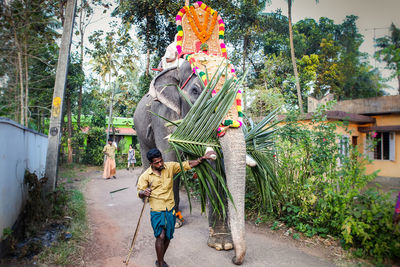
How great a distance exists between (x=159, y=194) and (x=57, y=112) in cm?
330

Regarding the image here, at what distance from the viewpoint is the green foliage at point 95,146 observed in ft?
51.4

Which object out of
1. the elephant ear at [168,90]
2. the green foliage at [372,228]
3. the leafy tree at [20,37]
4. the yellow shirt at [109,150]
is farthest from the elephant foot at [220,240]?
the yellow shirt at [109,150]

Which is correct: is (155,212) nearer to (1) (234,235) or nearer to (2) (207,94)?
(1) (234,235)

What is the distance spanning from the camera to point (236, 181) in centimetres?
259

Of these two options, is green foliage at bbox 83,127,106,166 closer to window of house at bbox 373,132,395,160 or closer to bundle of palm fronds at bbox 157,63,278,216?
bundle of palm fronds at bbox 157,63,278,216

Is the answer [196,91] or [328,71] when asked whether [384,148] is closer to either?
[328,71]

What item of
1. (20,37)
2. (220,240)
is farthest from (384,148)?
(20,37)

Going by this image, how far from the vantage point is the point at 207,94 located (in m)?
2.73

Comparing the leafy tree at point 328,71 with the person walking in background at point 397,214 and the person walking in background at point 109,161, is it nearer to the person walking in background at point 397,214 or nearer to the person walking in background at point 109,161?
the person walking in background at point 109,161

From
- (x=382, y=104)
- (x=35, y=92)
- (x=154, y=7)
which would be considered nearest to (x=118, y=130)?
(x=35, y=92)

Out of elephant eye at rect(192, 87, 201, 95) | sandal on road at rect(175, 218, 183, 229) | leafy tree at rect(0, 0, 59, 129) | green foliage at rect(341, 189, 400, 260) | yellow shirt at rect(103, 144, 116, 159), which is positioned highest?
leafy tree at rect(0, 0, 59, 129)

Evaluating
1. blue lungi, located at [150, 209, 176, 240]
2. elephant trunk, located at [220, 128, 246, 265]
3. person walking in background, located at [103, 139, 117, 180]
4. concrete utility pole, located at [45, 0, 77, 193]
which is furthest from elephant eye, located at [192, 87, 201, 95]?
person walking in background, located at [103, 139, 117, 180]

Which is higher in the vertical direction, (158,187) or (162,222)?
(158,187)

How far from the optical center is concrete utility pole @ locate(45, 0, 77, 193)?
188 inches
